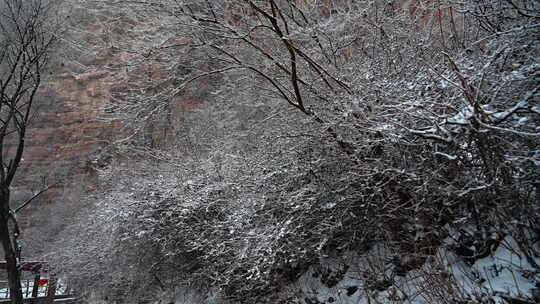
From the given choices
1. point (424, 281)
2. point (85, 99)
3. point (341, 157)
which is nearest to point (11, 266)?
point (341, 157)

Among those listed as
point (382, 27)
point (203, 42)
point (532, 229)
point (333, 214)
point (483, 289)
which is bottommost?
point (483, 289)

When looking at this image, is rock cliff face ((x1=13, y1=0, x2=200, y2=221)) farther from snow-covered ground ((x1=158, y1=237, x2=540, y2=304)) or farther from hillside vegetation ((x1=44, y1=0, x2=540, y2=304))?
snow-covered ground ((x1=158, y1=237, x2=540, y2=304))

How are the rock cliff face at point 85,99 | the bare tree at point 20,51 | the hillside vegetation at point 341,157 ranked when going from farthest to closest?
the bare tree at point 20,51 < the rock cliff face at point 85,99 < the hillside vegetation at point 341,157

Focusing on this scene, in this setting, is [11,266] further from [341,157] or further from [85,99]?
[85,99]

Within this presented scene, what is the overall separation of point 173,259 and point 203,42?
3.51 meters

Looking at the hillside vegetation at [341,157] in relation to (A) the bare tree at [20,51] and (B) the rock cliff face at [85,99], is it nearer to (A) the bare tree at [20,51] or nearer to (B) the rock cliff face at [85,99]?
(B) the rock cliff face at [85,99]

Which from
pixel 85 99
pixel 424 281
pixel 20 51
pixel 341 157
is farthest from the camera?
pixel 85 99

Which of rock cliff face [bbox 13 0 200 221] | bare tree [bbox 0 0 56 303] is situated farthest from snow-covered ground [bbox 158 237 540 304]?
bare tree [bbox 0 0 56 303]

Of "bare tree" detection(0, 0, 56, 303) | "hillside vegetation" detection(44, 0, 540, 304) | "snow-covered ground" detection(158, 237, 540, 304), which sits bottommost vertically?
"snow-covered ground" detection(158, 237, 540, 304)

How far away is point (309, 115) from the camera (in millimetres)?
4398

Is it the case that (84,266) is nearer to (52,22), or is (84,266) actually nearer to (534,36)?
(52,22)

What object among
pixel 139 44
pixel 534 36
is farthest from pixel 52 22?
pixel 534 36

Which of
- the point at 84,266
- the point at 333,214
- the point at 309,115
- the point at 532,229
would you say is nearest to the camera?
the point at 532,229

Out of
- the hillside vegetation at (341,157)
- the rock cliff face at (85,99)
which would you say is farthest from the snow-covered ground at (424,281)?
the rock cliff face at (85,99)
